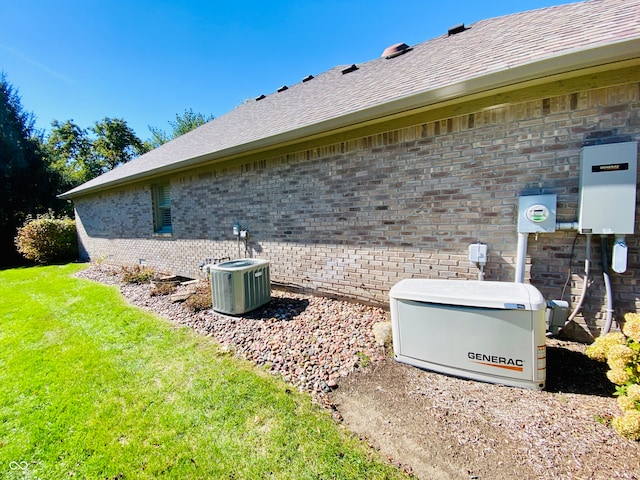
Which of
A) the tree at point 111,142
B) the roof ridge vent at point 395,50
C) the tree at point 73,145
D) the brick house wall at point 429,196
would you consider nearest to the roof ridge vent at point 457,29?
the roof ridge vent at point 395,50

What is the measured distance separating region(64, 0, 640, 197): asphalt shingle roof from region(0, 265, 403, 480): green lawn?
362 centimetres

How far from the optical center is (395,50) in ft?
22.4

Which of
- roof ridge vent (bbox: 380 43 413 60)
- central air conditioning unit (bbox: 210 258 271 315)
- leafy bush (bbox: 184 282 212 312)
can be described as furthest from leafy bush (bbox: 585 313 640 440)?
roof ridge vent (bbox: 380 43 413 60)

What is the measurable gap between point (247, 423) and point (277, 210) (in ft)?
12.8

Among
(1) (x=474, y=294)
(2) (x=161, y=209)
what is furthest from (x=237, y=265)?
(2) (x=161, y=209)

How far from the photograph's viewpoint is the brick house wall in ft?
9.58

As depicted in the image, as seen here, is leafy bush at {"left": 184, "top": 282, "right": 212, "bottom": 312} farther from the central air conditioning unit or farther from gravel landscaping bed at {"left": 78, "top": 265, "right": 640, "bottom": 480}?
gravel landscaping bed at {"left": 78, "top": 265, "right": 640, "bottom": 480}

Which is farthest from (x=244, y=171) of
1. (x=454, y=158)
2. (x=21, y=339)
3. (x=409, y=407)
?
(x=409, y=407)

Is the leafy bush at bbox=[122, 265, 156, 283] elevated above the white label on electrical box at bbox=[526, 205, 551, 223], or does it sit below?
→ below

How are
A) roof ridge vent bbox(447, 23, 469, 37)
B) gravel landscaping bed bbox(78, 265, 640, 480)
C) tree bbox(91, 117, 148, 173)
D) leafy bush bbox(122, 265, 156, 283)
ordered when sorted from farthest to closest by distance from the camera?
tree bbox(91, 117, 148, 173)
leafy bush bbox(122, 265, 156, 283)
roof ridge vent bbox(447, 23, 469, 37)
gravel landscaping bed bbox(78, 265, 640, 480)

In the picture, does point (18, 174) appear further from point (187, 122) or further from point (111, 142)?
point (111, 142)

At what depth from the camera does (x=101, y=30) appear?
327 inches

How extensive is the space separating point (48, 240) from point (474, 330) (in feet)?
56.5

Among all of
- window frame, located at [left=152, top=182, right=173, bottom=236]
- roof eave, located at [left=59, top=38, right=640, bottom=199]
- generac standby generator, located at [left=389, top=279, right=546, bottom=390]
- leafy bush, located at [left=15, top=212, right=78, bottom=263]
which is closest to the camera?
generac standby generator, located at [left=389, top=279, right=546, bottom=390]
